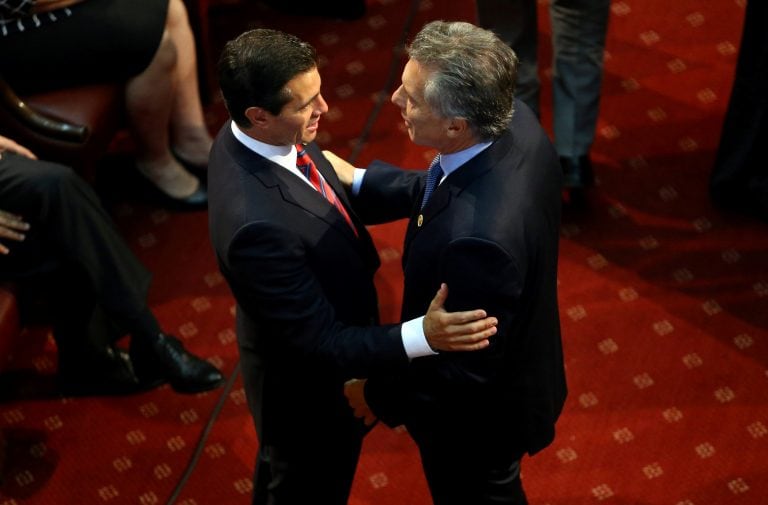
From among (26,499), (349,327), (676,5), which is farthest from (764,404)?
(26,499)

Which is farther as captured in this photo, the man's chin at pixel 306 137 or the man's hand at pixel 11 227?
the man's hand at pixel 11 227

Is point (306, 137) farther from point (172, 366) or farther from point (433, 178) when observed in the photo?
point (172, 366)

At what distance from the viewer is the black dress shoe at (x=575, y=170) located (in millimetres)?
3346

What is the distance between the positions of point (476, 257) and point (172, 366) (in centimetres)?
138

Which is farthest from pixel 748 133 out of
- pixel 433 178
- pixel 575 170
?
pixel 433 178

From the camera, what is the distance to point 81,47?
10.3ft

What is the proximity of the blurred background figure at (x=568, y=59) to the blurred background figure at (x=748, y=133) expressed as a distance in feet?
1.24

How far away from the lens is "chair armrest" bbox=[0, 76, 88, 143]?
305 cm

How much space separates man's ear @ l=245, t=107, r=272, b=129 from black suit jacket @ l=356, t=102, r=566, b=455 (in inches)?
12.9

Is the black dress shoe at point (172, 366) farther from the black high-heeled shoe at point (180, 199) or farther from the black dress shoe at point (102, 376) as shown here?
the black high-heeled shoe at point (180, 199)

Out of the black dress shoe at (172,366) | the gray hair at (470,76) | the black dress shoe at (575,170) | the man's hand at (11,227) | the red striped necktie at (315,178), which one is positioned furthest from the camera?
the black dress shoe at (575,170)

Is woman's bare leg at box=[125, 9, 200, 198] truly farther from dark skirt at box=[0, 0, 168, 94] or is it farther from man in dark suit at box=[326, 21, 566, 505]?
man in dark suit at box=[326, 21, 566, 505]

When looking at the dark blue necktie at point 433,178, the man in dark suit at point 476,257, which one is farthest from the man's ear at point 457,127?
the dark blue necktie at point 433,178

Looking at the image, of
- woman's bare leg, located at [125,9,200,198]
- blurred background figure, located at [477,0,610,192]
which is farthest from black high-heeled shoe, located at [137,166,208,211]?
blurred background figure, located at [477,0,610,192]
